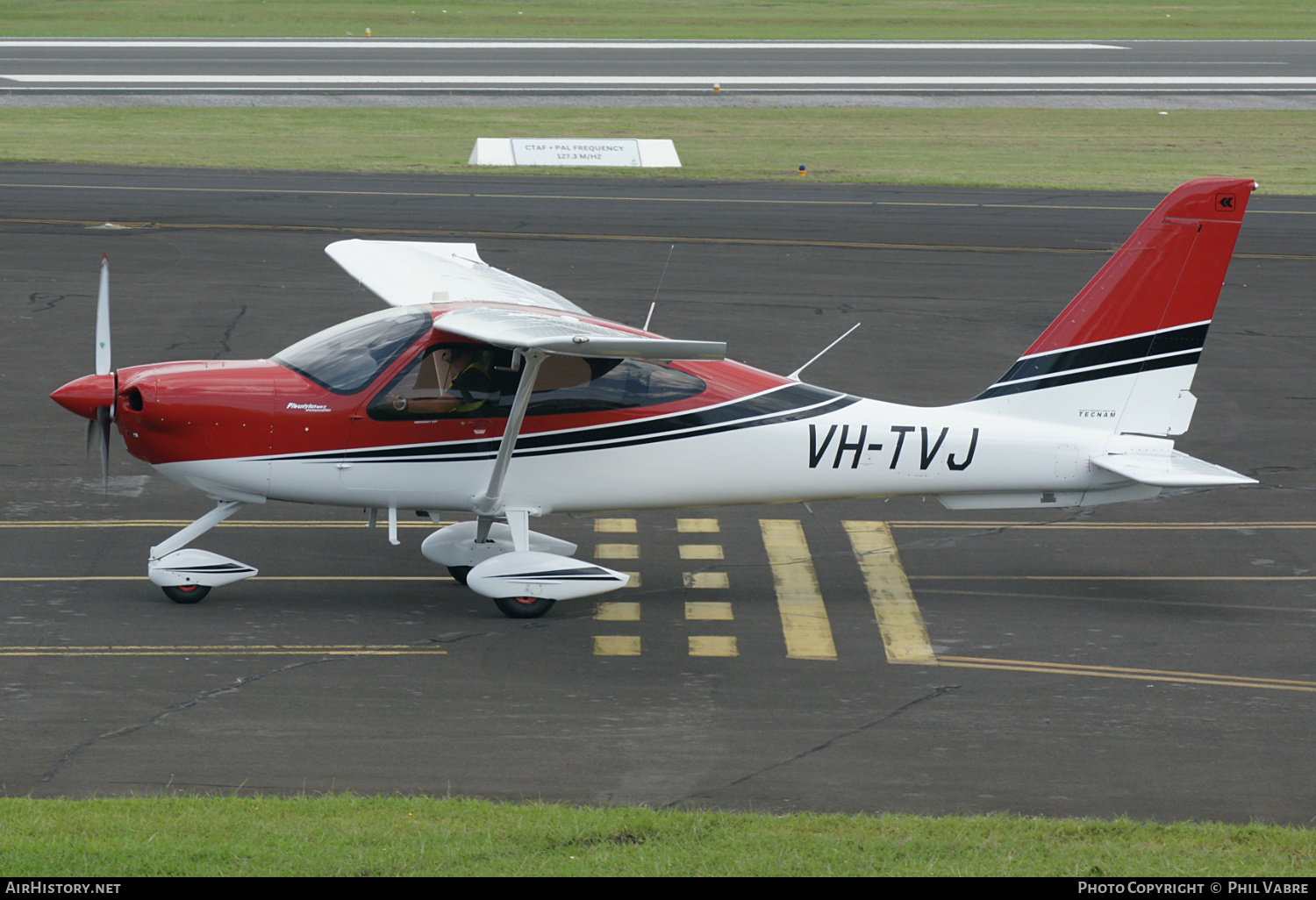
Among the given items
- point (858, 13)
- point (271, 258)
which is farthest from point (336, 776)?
point (858, 13)

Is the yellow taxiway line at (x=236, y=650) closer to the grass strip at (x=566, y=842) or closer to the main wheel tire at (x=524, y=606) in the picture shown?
the main wheel tire at (x=524, y=606)

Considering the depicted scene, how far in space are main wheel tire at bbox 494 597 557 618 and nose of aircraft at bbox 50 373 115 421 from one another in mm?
3734

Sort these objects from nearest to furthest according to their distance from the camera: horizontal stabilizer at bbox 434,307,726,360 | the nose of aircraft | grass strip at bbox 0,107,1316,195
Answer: horizontal stabilizer at bbox 434,307,726,360
the nose of aircraft
grass strip at bbox 0,107,1316,195

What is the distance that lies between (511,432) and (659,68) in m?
49.2

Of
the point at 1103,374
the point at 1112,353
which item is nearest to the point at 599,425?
the point at 1103,374

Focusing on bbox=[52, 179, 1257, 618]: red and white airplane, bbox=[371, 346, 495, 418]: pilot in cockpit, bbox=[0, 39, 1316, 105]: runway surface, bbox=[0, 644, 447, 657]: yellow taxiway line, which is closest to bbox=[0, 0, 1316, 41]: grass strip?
bbox=[0, 39, 1316, 105]: runway surface

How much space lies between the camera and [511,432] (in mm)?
12461

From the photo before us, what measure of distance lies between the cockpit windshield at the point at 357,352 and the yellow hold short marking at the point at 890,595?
4835mm

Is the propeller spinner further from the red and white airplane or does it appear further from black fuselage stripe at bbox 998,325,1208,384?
black fuselage stripe at bbox 998,325,1208,384

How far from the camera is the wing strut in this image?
12.1m

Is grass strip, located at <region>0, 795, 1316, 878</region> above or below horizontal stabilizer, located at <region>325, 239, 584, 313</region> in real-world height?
below

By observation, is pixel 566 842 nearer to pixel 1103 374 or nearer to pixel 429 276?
pixel 1103 374

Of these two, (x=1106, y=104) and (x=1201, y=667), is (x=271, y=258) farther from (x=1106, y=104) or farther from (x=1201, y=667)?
(x=1106, y=104)

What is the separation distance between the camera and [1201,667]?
12.0 meters
